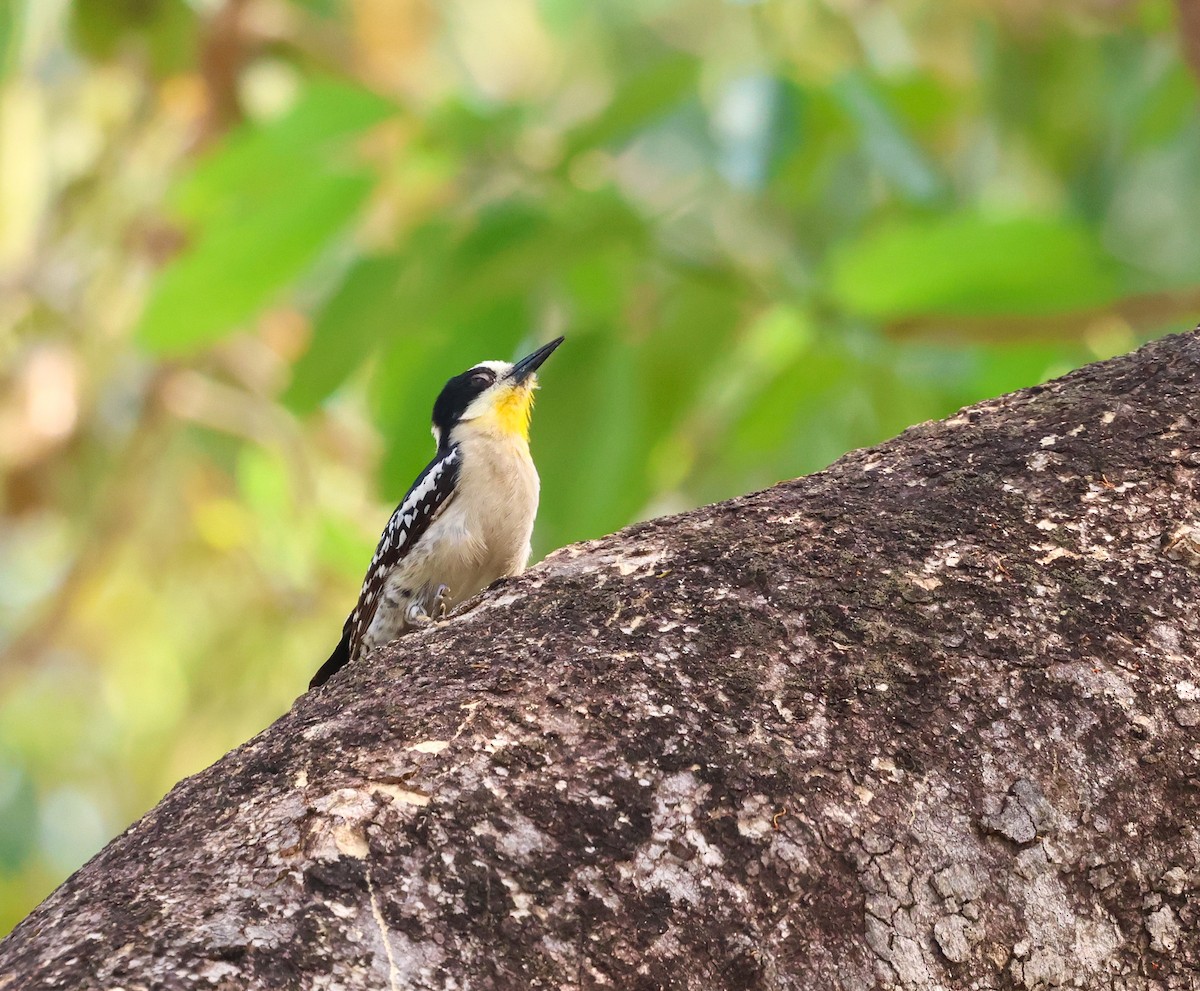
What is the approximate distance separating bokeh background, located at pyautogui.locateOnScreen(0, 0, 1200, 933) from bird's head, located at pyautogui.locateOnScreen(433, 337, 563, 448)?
23 centimetres

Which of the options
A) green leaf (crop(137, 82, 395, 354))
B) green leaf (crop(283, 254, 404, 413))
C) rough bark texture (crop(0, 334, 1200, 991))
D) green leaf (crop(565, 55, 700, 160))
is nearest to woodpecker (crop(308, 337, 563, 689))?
green leaf (crop(283, 254, 404, 413))

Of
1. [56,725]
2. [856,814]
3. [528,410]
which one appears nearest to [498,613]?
[856,814]

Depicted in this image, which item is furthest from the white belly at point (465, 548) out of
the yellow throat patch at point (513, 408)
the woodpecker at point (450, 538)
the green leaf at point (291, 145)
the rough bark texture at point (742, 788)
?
→ the rough bark texture at point (742, 788)

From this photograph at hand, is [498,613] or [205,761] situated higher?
[205,761]

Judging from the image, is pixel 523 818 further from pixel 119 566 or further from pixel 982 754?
pixel 119 566

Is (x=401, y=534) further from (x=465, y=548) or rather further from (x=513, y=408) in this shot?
(x=513, y=408)

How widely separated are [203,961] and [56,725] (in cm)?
989

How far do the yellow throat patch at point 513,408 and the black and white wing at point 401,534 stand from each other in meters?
0.27

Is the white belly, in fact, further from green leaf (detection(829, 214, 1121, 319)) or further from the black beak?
green leaf (detection(829, 214, 1121, 319))

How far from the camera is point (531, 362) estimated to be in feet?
14.8

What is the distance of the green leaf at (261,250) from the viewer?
3.81 meters

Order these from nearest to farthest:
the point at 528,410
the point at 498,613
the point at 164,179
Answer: the point at 498,613, the point at 528,410, the point at 164,179

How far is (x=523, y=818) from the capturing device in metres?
1.62

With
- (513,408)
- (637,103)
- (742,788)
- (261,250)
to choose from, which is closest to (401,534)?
Result: (513,408)
